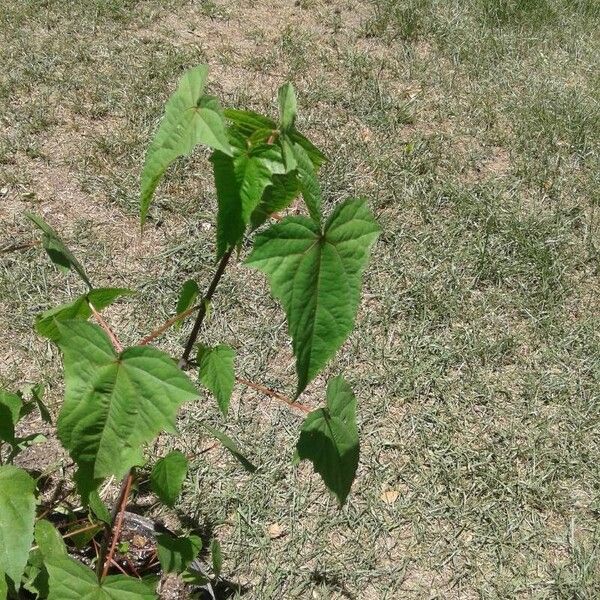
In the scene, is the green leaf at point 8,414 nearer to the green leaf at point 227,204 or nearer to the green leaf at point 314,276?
the green leaf at point 227,204

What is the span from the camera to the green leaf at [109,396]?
44.8 inches

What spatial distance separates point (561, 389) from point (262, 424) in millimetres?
1095

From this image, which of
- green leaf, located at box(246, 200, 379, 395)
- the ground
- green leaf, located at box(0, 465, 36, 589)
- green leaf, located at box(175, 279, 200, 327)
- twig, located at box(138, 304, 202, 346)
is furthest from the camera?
the ground

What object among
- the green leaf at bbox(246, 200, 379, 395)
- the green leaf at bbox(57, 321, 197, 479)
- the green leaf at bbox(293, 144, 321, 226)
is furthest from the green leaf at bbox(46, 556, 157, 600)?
the green leaf at bbox(293, 144, 321, 226)

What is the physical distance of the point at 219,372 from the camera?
1463 mm

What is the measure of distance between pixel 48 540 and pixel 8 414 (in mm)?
257

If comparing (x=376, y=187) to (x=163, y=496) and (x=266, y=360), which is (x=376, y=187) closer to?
(x=266, y=360)

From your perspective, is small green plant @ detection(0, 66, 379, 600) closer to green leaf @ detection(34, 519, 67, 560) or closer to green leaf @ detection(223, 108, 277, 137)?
green leaf @ detection(223, 108, 277, 137)

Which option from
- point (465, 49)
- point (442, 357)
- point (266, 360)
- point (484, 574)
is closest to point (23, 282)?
point (266, 360)

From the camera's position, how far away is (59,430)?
113 cm

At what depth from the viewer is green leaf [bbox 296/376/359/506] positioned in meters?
1.31

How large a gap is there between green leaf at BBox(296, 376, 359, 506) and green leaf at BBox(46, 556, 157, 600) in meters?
0.36

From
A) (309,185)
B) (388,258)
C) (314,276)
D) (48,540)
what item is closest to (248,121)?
(309,185)

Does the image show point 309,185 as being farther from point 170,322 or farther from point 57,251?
point 57,251
